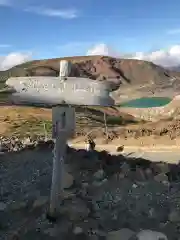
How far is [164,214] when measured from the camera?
830cm

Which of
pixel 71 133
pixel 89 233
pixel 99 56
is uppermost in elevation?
pixel 99 56

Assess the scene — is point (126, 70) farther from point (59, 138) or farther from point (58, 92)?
point (58, 92)

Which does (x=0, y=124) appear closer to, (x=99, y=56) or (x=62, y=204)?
(x=62, y=204)

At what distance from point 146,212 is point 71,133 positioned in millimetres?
1949

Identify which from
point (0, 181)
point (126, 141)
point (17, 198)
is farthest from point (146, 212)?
point (126, 141)

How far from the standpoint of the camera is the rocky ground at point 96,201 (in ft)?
25.8

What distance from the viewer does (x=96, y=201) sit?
8867mm

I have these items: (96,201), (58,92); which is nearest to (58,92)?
(58,92)

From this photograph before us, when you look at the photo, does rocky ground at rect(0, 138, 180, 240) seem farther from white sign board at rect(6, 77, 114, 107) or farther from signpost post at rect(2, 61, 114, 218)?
white sign board at rect(6, 77, 114, 107)

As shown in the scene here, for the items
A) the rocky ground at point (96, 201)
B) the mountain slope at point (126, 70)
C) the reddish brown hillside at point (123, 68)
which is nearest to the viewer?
the rocky ground at point (96, 201)

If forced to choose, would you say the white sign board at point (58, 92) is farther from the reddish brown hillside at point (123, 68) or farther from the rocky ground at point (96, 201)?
the reddish brown hillside at point (123, 68)

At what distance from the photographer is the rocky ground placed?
7875mm

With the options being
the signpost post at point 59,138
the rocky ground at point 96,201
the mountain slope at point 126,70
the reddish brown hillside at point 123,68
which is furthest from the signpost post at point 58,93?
the reddish brown hillside at point 123,68

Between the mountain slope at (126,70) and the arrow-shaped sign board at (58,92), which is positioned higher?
the mountain slope at (126,70)
